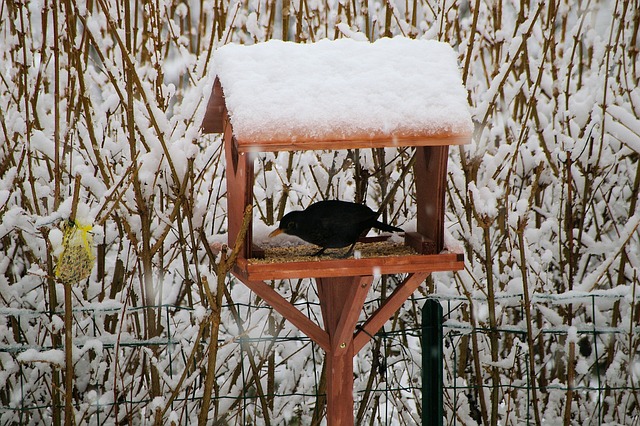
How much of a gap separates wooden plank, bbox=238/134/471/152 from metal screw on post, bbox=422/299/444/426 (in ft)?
3.37

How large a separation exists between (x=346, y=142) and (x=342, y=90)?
0.64 ft

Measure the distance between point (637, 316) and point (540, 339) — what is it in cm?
53

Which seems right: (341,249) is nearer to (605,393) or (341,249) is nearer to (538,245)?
(538,245)

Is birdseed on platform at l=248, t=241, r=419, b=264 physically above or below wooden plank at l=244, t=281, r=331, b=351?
above

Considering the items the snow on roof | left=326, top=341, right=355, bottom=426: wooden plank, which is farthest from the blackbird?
left=326, top=341, right=355, bottom=426: wooden plank

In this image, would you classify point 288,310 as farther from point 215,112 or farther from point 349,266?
point 215,112

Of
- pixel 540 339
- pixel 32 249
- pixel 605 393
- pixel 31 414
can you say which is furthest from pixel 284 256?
pixel 605 393

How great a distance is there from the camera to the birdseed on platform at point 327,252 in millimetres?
2326

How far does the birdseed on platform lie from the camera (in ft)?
7.63

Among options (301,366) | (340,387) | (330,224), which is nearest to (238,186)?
(330,224)

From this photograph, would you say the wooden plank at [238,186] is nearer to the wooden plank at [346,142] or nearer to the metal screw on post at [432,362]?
the wooden plank at [346,142]

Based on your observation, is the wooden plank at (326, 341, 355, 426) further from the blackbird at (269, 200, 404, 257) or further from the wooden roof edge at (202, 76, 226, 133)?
the wooden roof edge at (202, 76, 226, 133)

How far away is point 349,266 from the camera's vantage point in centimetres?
221

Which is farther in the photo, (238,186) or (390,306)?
(390,306)
